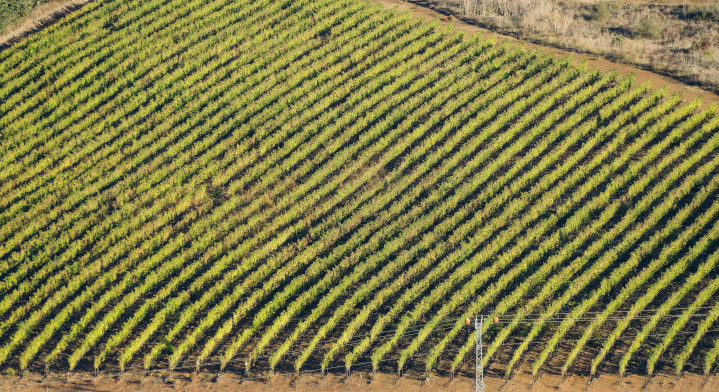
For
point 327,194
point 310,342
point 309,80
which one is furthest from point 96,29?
point 310,342

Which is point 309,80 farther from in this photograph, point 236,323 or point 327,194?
point 236,323

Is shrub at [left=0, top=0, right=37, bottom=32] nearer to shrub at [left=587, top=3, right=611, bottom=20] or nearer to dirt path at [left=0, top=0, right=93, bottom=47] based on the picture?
dirt path at [left=0, top=0, right=93, bottom=47]

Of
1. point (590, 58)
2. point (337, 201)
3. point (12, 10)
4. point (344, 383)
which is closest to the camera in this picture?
point (344, 383)

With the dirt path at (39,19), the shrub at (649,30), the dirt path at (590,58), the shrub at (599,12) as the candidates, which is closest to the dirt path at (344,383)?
the dirt path at (590,58)

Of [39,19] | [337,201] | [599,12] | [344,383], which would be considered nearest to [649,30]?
[599,12]

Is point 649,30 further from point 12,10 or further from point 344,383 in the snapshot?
point 12,10

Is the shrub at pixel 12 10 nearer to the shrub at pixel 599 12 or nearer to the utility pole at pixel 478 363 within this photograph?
the utility pole at pixel 478 363

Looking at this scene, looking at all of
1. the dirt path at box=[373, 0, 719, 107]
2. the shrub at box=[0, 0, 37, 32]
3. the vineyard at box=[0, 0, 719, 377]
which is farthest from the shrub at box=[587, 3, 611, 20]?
the shrub at box=[0, 0, 37, 32]
